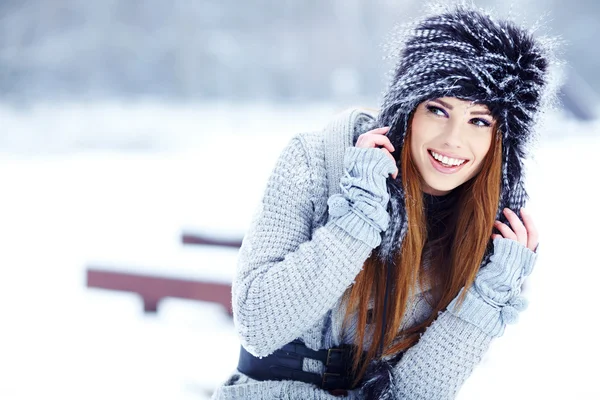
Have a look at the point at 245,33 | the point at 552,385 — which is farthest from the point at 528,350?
the point at 245,33

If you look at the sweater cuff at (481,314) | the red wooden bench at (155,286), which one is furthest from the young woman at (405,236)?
the red wooden bench at (155,286)

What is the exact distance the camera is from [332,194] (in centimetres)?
94

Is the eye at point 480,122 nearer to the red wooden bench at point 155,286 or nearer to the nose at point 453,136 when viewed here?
the nose at point 453,136

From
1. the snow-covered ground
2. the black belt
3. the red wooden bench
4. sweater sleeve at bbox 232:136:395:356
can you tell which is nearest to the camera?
sweater sleeve at bbox 232:136:395:356

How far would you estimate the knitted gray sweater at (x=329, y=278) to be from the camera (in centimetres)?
87

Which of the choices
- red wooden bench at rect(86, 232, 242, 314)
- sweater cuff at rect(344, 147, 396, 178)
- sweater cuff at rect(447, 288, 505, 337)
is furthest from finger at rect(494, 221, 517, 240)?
red wooden bench at rect(86, 232, 242, 314)

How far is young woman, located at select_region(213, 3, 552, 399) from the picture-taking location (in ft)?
2.87

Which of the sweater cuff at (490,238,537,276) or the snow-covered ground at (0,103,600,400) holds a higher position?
the sweater cuff at (490,238,537,276)

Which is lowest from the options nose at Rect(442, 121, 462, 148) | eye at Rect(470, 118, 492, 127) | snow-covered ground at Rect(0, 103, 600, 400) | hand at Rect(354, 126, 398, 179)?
snow-covered ground at Rect(0, 103, 600, 400)

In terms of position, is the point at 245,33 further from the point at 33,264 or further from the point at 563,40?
the point at 563,40

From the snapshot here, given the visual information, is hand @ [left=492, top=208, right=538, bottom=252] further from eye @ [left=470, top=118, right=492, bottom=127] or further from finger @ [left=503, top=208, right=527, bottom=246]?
eye @ [left=470, top=118, right=492, bottom=127]

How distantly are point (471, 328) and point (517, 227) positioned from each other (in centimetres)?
19

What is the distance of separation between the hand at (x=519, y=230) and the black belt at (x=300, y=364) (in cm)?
34

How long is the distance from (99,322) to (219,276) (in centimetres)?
54
